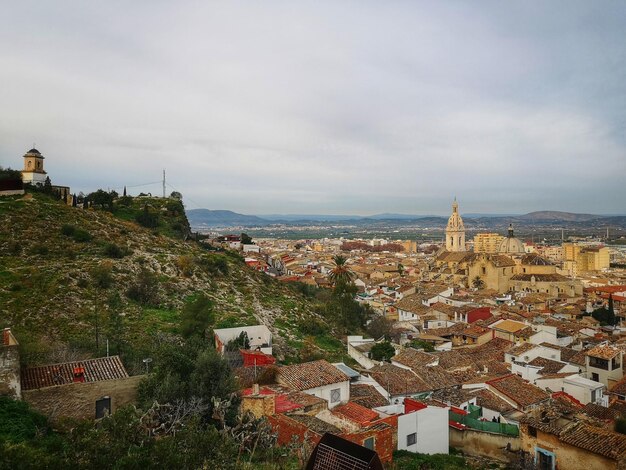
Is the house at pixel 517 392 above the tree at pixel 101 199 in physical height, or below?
below

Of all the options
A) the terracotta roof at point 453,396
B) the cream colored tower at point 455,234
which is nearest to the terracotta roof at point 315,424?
the terracotta roof at point 453,396

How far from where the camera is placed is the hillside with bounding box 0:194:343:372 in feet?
77.2

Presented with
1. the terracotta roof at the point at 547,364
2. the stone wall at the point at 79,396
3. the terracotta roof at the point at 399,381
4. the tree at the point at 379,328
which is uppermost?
the stone wall at the point at 79,396

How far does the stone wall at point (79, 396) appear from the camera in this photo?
13.6 metres

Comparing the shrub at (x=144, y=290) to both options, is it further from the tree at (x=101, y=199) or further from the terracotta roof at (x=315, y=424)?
the tree at (x=101, y=199)

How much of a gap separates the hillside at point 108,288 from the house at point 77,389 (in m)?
2.52

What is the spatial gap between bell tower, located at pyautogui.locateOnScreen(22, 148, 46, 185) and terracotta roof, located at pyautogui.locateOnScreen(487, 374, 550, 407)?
140ft

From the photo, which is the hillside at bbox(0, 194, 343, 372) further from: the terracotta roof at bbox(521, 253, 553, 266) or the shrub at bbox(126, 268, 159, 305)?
the terracotta roof at bbox(521, 253, 553, 266)

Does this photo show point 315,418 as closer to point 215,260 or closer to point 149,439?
point 149,439

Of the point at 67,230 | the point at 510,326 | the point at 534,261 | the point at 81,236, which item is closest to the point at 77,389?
the point at 81,236

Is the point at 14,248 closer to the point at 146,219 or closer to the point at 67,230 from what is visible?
the point at 67,230

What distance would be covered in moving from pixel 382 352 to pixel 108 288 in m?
17.9

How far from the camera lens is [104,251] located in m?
35.2

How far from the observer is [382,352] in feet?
95.5
